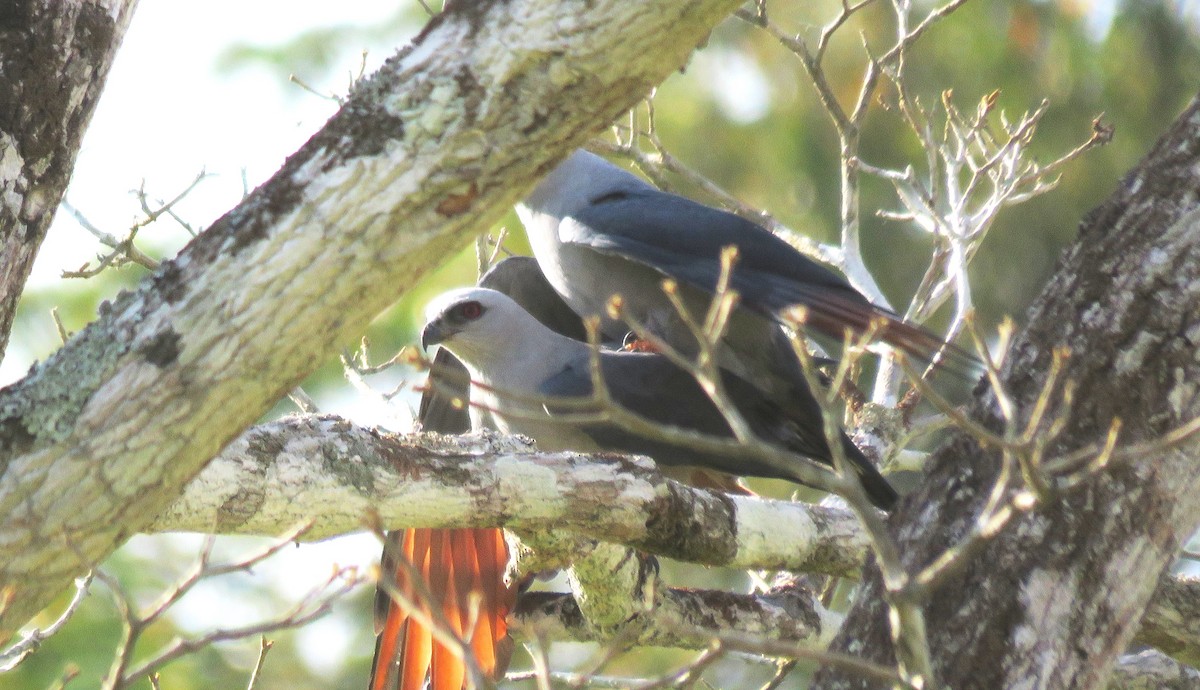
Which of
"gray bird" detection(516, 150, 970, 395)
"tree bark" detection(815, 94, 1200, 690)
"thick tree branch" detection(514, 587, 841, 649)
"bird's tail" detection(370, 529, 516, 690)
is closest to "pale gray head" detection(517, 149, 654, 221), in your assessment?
"gray bird" detection(516, 150, 970, 395)

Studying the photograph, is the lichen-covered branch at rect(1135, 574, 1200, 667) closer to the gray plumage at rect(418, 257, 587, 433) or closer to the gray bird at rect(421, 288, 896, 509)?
the gray bird at rect(421, 288, 896, 509)

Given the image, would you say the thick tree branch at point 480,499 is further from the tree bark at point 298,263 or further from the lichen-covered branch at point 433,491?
the tree bark at point 298,263

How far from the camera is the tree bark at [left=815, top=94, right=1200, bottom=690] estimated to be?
2326 millimetres

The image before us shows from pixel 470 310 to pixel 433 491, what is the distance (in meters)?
1.89

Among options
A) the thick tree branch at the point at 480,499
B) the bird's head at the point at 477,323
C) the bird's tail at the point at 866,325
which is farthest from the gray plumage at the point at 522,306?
the thick tree branch at the point at 480,499

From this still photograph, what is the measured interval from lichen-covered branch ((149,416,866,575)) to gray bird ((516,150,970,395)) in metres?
1.00

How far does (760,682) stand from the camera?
912 centimetres

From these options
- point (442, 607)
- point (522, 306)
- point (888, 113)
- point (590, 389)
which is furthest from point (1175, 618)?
point (888, 113)

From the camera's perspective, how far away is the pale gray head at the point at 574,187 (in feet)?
16.2

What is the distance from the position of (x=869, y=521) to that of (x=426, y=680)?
287cm

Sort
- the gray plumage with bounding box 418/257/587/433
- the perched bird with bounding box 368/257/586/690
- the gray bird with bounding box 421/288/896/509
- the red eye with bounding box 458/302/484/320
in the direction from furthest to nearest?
1. the gray plumage with bounding box 418/257/587/433
2. the red eye with bounding box 458/302/484/320
3. the gray bird with bounding box 421/288/896/509
4. the perched bird with bounding box 368/257/586/690

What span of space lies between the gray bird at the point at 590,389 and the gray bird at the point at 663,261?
13 cm

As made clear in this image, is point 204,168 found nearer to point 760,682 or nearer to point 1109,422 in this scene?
point 1109,422

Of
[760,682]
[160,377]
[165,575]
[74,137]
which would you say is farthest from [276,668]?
[160,377]
